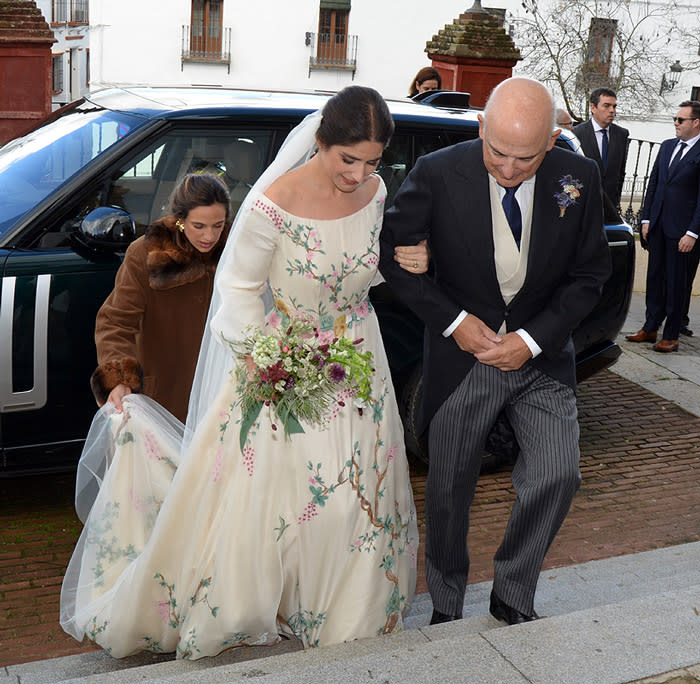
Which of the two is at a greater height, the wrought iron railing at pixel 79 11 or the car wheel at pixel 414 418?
the wrought iron railing at pixel 79 11

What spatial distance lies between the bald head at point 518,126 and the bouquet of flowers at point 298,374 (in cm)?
81

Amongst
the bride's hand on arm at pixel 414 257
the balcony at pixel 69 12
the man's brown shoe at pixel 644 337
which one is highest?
the balcony at pixel 69 12

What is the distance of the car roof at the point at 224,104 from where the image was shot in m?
4.82

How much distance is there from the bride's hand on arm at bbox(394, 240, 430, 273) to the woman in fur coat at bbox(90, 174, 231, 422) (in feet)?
2.79

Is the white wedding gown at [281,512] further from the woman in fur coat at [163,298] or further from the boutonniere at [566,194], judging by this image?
the boutonniere at [566,194]

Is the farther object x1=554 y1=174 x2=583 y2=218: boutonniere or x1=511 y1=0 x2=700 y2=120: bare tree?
x1=511 y1=0 x2=700 y2=120: bare tree

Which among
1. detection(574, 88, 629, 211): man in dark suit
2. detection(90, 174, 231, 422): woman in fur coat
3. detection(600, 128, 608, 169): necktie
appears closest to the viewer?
detection(90, 174, 231, 422): woman in fur coat

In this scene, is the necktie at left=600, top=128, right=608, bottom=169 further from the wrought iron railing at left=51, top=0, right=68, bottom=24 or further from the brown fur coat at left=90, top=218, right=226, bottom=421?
the wrought iron railing at left=51, top=0, right=68, bottom=24

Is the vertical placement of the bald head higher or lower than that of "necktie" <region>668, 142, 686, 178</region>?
higher

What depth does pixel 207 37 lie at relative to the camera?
3853cm

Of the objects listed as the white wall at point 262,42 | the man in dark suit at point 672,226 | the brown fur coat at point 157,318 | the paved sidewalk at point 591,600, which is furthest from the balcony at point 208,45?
the brown fur coat at point 157,318

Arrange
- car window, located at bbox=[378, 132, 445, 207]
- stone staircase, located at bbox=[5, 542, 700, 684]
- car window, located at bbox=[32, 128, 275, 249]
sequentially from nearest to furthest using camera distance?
1. stone staircase, located at bbox=[5, 542, 700, 684]
2. car window, located at bbox=[32, 128, 275, 249]
3. car window, located at bbox=[378, 132, 445, 207]

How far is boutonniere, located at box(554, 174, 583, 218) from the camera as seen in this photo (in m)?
3.45

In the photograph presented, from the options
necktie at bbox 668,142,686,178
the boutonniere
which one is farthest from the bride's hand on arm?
necktie at bbox 668,142,686,178
